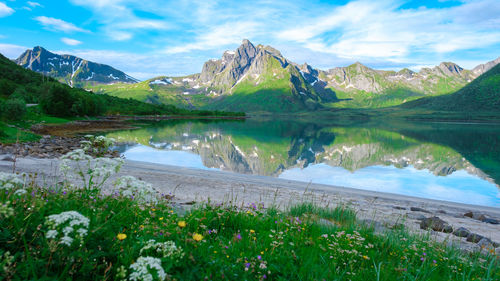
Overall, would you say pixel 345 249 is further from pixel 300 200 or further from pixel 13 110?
pixel 13 110

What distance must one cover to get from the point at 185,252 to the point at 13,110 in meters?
60.4

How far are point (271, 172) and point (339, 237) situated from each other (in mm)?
24507

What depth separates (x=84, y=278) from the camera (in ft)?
12.4

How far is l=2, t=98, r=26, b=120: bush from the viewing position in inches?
1838

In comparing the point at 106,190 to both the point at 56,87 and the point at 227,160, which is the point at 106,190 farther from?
the point at 56,87

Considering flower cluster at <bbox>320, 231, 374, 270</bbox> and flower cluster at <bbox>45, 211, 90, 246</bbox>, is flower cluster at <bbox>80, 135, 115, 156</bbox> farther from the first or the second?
flower cluster at <bbox>320, 231, 374, 270</bbox>

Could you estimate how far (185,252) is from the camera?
160 inches

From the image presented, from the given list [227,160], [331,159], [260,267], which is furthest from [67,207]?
[331,159]

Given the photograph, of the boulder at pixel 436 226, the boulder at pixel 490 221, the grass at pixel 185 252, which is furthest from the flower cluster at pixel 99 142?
the boulder at pixel 490 221

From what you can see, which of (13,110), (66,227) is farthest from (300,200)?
(13,110)

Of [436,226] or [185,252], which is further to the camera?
[436,226]

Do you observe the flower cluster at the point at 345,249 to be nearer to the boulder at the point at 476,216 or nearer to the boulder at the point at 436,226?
the boulder at the point at 436,226

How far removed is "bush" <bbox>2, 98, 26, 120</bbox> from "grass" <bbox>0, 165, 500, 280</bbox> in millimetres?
55832

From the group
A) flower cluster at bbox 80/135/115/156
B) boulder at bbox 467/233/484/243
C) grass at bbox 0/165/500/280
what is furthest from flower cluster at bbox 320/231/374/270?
flower cluster at bbox 80/135/115/156
